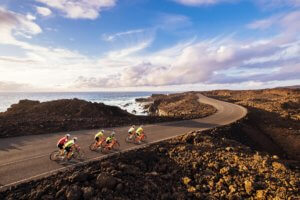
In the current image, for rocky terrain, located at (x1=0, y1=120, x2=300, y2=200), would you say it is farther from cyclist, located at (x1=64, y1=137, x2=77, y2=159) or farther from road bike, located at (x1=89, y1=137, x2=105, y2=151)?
road bike, located at (x1=89, y1=137, x2=105, y2=151)

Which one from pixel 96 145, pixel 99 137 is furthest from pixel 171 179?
pixel 96 145

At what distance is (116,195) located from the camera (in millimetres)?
9289

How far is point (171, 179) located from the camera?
11180 mm

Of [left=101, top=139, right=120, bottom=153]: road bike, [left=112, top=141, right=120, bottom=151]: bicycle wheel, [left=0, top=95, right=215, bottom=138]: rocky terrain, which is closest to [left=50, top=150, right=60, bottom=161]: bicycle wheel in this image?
[left=101, top=139, right=120, bottom=153]: road bike

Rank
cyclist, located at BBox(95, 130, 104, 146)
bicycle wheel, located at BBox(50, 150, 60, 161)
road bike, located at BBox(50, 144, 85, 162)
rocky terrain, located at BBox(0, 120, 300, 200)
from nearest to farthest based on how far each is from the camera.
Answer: rocky terrain, located at BBox(0, 120, 300, 200) → road bike, located at BBox(50, 144, 85, 162) → bicycle wheel, located at BBox(50, 150, 60, 161) → cyclist, located at BBox(95, 130, 104, 146)

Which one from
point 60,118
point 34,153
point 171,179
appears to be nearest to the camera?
point 171,179

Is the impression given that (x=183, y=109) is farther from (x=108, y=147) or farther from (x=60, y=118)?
(x=108, y=147)

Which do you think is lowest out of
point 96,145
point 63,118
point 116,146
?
point 116,146

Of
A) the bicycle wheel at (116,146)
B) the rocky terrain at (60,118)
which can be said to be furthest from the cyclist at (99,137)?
the rocky terrain at (60,118)

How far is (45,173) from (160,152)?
6.77 metres

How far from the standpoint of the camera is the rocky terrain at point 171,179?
9370mm

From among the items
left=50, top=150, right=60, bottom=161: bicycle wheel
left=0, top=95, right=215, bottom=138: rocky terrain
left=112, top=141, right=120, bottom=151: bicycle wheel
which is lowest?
left=112, top=141, right=120, bottom=151: bicycle wheel

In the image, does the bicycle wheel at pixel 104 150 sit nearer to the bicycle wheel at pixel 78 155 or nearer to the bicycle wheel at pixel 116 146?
the bicycle wheel at pixel 116 146

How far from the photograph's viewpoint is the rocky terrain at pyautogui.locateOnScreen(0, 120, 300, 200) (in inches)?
369
